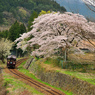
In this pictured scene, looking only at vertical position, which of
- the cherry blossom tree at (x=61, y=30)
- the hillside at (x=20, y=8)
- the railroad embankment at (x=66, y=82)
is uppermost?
the hillside at (x=20, y=8)

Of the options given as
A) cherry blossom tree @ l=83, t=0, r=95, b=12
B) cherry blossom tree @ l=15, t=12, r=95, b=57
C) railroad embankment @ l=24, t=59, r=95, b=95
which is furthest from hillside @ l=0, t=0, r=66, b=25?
cherry blossom tree @ l=83, t=0, r=95, b=12

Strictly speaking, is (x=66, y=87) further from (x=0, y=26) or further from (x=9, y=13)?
(x=9, y=13)

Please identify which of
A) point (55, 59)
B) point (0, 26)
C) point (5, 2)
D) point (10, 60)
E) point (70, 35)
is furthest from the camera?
point (5, 2)

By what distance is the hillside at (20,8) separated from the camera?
98.8 m

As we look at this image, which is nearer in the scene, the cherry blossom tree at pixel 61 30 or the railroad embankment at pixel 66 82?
the railroad embankment at pixel 66 82

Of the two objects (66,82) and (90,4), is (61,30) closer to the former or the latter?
(66,82)

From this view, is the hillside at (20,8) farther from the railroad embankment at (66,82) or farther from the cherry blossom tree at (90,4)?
the cherry blossom tree at (90,4)

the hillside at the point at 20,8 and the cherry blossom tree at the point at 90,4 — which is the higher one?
the hillside at the point at 20,8

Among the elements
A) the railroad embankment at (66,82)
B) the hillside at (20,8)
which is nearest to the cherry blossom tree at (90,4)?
the railroad embankment at (66,82)

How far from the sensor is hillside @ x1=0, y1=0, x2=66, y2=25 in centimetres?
9881

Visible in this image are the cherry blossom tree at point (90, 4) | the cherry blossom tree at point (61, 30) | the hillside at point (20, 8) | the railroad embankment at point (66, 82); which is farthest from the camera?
the hillside at point (20, 8)

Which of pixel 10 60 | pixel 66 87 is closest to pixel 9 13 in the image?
pixel 10 60

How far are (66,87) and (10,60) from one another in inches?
633

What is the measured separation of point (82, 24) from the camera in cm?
1609
